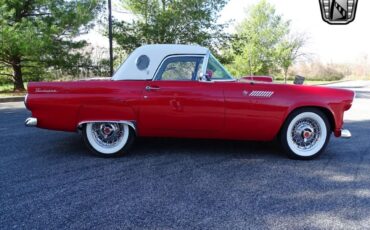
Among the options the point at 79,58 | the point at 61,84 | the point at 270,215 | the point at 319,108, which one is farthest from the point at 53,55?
the point at 270,215

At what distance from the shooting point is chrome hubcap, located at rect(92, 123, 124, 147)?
4.73 m

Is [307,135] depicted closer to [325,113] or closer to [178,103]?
[325,113]

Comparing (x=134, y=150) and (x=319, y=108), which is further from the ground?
(x=319, y=108)

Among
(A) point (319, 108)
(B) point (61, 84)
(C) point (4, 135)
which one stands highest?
(B) point (61, 84)

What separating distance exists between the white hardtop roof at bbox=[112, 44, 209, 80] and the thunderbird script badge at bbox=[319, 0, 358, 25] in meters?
2.59

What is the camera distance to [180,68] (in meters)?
4.74

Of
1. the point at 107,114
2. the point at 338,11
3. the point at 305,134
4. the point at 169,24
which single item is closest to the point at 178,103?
the point at 107,114

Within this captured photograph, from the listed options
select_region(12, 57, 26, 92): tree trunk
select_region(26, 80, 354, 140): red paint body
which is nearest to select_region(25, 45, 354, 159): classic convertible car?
select_region(26, 80, 354, 140): red paint body

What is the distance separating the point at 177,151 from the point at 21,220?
2.61 m

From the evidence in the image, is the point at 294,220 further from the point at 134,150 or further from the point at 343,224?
the point at 134,150

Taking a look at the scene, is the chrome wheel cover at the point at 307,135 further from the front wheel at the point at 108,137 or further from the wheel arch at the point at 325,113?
the front wheel at the point at 108,137

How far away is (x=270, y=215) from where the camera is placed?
2.94 m

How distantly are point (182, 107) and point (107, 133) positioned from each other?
1117mm

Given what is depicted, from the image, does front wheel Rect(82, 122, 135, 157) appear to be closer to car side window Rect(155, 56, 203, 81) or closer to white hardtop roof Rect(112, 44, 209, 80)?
white hardtop roof Rect(112, 44, 209, 80)
